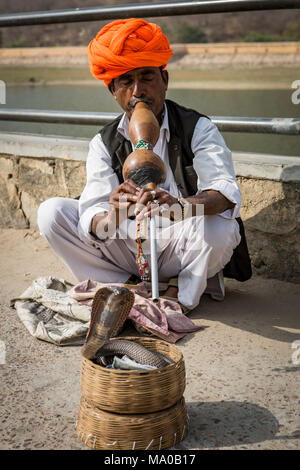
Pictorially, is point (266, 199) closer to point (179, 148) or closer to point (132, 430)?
point (179, 148)

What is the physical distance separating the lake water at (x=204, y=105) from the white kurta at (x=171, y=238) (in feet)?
3.10

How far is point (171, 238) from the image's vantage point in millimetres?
3012

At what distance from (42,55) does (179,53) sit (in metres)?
1.76

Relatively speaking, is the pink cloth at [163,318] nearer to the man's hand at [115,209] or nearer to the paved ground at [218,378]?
the paved ground at [218,378]

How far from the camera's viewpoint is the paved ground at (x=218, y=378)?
1933mm

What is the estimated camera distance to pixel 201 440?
74.5 inches

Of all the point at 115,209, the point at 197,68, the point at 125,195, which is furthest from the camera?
the point at 197,68

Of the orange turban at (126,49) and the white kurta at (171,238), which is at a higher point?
the orange turban at (126,49)

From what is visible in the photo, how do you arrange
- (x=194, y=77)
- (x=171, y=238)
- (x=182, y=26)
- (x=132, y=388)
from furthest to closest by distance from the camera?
(x=182, y=26)
(x=194, y=77)
(x=171, y=238)
(x=132, y=388)

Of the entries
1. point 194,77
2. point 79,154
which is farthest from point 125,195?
point 194,77

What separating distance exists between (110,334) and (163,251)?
46.5 inches

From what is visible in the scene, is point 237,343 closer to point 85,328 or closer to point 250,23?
point 85,328

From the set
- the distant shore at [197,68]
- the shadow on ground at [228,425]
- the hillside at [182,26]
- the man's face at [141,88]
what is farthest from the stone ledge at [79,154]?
the hillside at [182,26]

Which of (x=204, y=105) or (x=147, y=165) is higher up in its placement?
(x=204, y=105)
